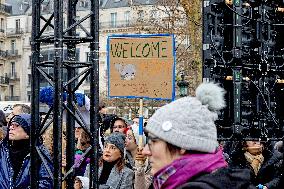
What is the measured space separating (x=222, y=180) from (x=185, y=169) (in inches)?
6.0

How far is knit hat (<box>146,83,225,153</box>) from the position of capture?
9.87 ft

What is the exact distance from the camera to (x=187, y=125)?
9.93 feet

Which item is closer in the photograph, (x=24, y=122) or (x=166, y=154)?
(x=166, y=154)

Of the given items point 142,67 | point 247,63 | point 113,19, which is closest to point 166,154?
point 247,63

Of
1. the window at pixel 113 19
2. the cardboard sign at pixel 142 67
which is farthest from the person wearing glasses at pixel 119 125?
the window at pixel 113 19

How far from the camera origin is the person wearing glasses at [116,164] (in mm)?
6721

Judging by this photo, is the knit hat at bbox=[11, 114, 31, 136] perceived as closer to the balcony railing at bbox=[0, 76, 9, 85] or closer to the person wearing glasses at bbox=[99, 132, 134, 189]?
the person wearing glasses at bbox=[99, 132, 134, 189]

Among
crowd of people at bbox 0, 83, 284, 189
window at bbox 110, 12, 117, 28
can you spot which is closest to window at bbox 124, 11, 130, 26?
window at bbox 110, 12, 117, 28

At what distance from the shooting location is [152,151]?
3090 mm

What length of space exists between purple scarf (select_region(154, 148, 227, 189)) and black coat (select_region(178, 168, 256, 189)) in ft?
0.09

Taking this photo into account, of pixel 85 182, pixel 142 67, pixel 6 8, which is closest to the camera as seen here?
pixel 85 182

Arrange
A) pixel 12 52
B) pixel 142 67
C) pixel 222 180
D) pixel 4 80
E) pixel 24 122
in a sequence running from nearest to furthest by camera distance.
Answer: pixel 222 180
pixel 24 122
pixel 142 67
pixel 12 52
pixel 4 80

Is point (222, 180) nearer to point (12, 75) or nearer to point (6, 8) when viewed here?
point (6, 8)

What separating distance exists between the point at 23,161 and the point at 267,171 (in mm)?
2675
